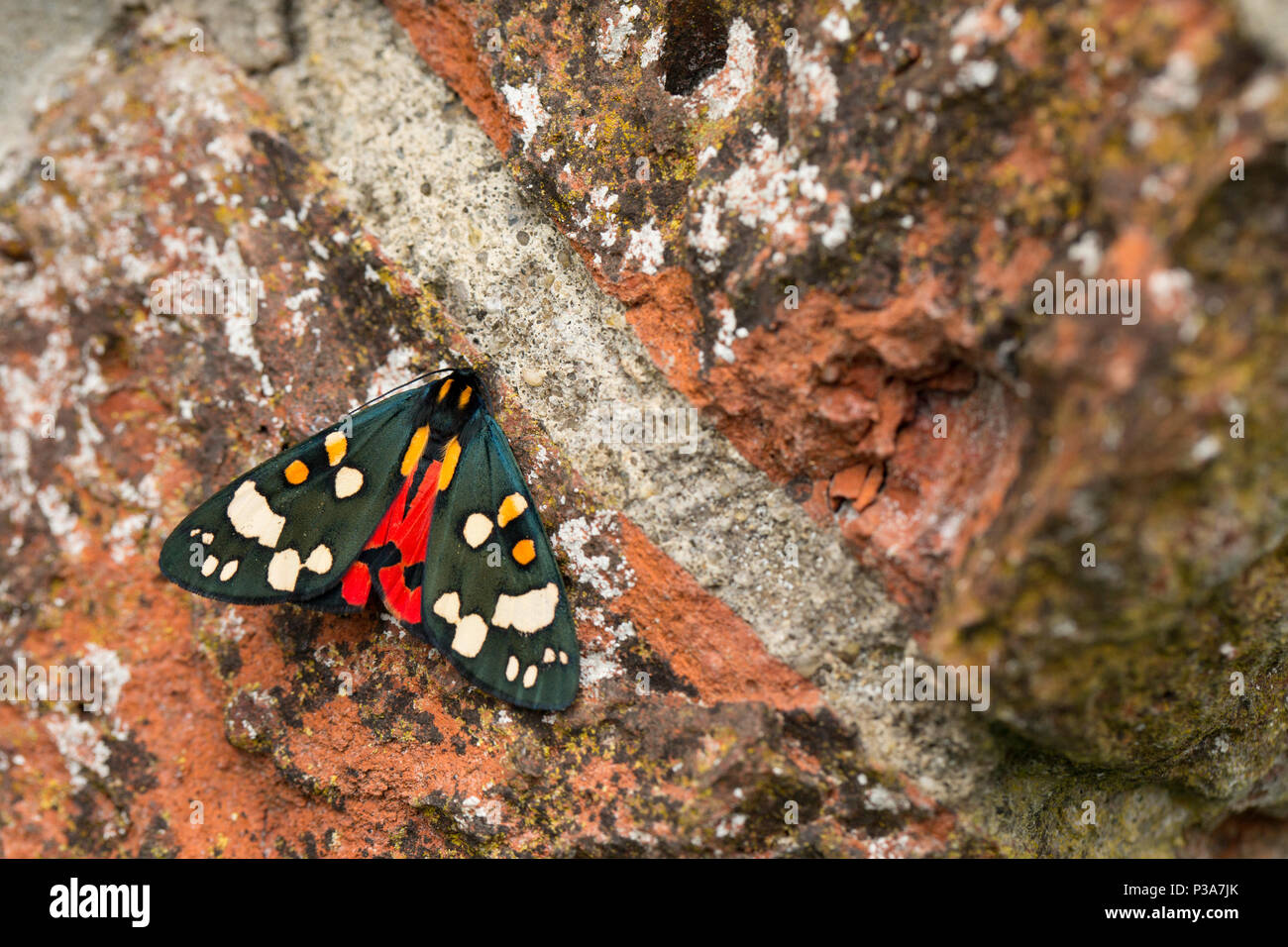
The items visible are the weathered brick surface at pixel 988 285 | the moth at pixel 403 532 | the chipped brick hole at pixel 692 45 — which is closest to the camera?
the weathered brick surface at pixel 988 285

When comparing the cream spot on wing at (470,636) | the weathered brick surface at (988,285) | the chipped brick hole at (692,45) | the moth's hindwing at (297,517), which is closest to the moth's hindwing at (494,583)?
the cream spot on wing at (470,636)

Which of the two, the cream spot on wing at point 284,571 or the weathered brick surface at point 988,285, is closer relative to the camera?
the weathered brick surface at point 988,285

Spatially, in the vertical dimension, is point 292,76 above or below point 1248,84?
above

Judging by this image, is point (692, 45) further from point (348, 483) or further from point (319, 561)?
point (319, 561)

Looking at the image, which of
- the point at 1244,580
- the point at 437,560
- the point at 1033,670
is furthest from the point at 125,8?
the point at 1244,580

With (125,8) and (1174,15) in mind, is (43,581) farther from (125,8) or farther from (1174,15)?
(1174,15)

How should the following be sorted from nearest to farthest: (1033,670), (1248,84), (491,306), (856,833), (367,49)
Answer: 1. (1248,84)
2. (1033,670)
3. (856,833)
4. (491,306)
5. (367,49)

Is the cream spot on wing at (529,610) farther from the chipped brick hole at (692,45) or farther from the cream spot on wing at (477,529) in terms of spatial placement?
the chipped brick hole at (692,45)

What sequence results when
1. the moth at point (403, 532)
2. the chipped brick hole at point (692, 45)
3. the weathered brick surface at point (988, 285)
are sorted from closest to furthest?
the weathered brick surface at point (988, 285) → the chipped brick hole at point (692, 45) → the moth at point (403, 532)
